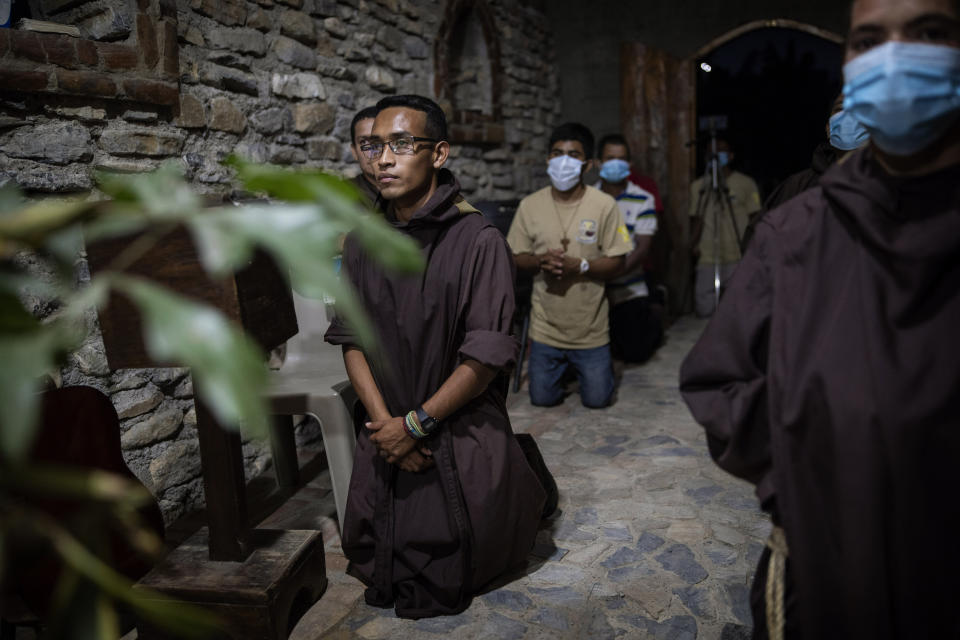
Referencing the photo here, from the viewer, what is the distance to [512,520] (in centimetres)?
226

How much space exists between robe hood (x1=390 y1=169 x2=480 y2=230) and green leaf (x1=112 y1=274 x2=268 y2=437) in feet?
5.86

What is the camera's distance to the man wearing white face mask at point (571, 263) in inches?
159

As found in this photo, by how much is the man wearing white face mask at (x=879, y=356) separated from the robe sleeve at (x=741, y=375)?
0.03 m

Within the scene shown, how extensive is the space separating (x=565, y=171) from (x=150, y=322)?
12.2 feet

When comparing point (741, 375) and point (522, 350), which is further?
point (522, 350)

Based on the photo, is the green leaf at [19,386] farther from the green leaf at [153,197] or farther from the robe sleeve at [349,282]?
the robe sleeve at [349,282]

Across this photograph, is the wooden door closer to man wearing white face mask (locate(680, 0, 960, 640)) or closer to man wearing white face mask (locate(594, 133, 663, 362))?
man wearing white face mask (locate(594, 133, 663, 362))

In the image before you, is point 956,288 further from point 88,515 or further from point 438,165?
point 438,165

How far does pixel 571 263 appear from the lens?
397 centimetres

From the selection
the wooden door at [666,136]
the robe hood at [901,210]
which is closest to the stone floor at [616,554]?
the robe hood at [901,210]

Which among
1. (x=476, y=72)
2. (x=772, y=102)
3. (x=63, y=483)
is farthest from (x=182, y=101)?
(x=772, y=102)

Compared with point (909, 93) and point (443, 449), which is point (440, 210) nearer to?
point (443, 449)

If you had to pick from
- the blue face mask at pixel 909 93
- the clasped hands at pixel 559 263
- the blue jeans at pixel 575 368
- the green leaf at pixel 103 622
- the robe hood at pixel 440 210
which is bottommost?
the blue jeans at pixel 575 368

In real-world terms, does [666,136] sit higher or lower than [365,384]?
higher
